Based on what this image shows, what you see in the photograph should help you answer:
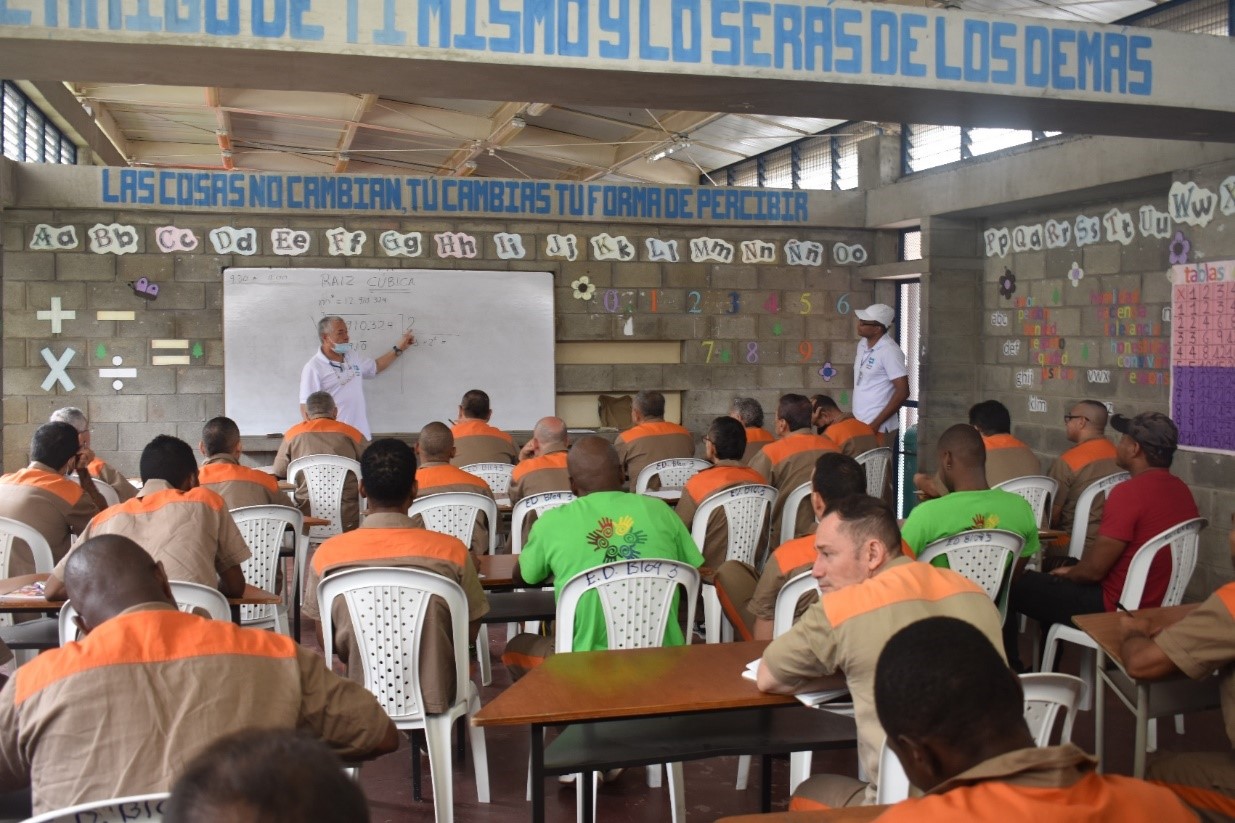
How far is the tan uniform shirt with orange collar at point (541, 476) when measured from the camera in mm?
5340

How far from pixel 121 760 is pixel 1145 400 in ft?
22.0

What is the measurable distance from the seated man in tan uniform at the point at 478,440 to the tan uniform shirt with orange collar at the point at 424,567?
334 centimetres

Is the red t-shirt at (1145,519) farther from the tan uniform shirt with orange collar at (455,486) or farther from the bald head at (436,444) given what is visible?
the bald head at (436,444)

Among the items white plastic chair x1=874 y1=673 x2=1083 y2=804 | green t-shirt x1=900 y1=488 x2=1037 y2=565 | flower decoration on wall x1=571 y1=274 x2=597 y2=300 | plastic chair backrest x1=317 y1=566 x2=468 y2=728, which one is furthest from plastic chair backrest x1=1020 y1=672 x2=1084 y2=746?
flower decoration on wall x1=571 y1=274 x2=597 y2=300

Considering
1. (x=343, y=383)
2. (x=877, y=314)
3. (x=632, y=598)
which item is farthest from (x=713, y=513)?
(x=343, y=383)

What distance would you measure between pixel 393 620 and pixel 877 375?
5.75 m

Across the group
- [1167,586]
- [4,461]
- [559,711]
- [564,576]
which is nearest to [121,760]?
[559,711]

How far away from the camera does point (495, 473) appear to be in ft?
20.8

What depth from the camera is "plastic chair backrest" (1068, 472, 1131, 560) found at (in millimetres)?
5176

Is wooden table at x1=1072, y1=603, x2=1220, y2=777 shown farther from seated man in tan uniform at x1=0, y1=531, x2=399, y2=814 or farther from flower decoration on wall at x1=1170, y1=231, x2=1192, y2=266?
flower decoration on wall at x1=1170, y1=231, x2=1192, y2=266

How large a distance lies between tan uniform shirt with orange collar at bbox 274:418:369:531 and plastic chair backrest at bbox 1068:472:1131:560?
141 inches

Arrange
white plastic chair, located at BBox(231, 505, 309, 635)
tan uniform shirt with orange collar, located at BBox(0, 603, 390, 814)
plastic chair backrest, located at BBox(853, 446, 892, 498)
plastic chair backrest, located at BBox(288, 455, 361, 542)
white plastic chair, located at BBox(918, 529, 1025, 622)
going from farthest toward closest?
plastic chair backrest, located at BBox(853, 446, 892, 498), plastic chair backrest, located at BBox(288, 455, 361, 542), white plastic chair, located at BBox(231, 505, 309, 635), white plastic chair, located at BBox(918, 529, 1025, 622), tan uniform shirt with orange collar, located at BBox(0, 603, 390, 814)

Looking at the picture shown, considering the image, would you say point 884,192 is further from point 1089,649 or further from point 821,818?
point 821,818

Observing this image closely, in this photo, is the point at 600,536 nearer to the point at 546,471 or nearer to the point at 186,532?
the point at 186,532
